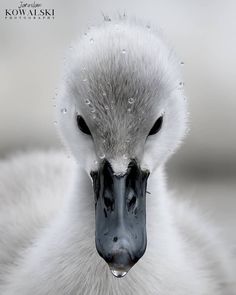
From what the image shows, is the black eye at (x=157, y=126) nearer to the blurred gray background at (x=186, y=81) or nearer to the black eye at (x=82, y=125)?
the black eye at (x=82, y=125)

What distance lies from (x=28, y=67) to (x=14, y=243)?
2.06 ft

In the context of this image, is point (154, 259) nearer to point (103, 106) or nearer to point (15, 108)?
point (103, 106)

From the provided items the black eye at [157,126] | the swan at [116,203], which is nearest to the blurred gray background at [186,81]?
the swan at [116,203]

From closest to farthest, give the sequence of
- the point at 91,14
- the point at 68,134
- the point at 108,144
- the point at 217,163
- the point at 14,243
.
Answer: the point at 108,144
the point at 68,134
the point at 14,243
the point at 91,14
the point at 217,163

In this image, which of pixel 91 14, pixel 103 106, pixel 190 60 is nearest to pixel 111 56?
pixel 103 106

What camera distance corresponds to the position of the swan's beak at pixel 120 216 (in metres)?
1.17

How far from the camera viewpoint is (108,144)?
1230mm

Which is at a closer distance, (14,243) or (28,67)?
(14,243)

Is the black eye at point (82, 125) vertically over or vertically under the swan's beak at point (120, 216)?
over

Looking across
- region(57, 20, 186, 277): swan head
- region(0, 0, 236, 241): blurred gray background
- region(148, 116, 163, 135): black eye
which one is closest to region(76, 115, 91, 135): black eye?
region(57, 20, 186, 277): swan head

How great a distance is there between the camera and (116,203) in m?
1.21

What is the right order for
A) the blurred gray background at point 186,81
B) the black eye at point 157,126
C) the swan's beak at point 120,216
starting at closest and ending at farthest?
1. the swan's beak at point 120,216
2. the black eye at point 157,126
3. the blurred gray background at point 186,81

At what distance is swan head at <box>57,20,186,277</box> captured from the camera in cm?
120

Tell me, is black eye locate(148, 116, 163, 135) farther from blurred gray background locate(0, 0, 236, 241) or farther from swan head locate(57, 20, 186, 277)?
blurred gray background locate(0, 0, 236, 241)
